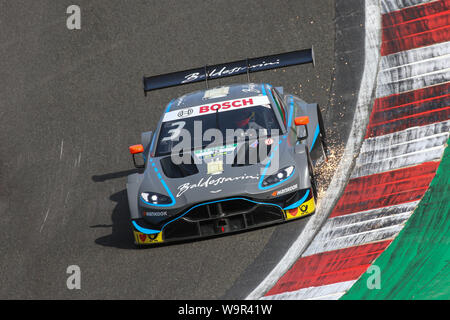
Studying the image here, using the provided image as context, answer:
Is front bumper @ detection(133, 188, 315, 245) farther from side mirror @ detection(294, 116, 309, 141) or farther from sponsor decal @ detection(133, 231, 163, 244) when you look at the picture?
side mirror @ detection(294, 116, 309, 141)

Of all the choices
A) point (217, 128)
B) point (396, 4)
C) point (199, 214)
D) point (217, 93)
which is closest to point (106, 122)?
point (217, 93)

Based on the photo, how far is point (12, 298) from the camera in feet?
25.1

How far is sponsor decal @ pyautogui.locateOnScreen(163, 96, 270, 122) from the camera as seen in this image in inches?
372

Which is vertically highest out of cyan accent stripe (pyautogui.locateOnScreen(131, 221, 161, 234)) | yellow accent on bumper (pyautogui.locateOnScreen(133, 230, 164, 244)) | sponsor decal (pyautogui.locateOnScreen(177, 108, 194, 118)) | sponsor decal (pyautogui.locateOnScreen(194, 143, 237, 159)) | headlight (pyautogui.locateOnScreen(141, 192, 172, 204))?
sponsor decal (pyautogui.locateOnScreen(177, 108, 194, 118))

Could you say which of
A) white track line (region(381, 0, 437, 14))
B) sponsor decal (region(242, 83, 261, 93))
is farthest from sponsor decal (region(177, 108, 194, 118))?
white track line (region(381, 0, 437, 14))

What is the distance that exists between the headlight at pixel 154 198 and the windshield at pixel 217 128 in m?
0.82

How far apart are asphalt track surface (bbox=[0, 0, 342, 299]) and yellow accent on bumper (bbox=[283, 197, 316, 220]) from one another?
0.23 m

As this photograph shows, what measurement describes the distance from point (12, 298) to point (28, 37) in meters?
9.93

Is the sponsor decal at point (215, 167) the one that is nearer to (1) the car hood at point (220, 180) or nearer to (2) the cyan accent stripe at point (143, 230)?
(1) the car hood at point (220, 180)

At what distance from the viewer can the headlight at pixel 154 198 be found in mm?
8164

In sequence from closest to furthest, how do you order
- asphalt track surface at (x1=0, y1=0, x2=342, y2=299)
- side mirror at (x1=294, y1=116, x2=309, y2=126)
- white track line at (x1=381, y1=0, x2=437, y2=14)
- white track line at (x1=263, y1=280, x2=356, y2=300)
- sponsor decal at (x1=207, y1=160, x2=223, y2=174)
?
white track line at (x1=263, y1=280, x2=356, y2=300) < asphalt track surface at (x1=0, y1=0, x2=342, y2=299) < sponsor decal at (x1=207, y1=160, x2=223, y2=174) < side mirror at (x1=294, y1=116, x2=309, y2=126) < white track line at (x1=381, y1=0, x2=437, y2=14)

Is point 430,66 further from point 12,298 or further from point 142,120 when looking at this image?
point 12,298

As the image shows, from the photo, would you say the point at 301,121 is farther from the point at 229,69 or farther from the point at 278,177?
the point at 229,69
